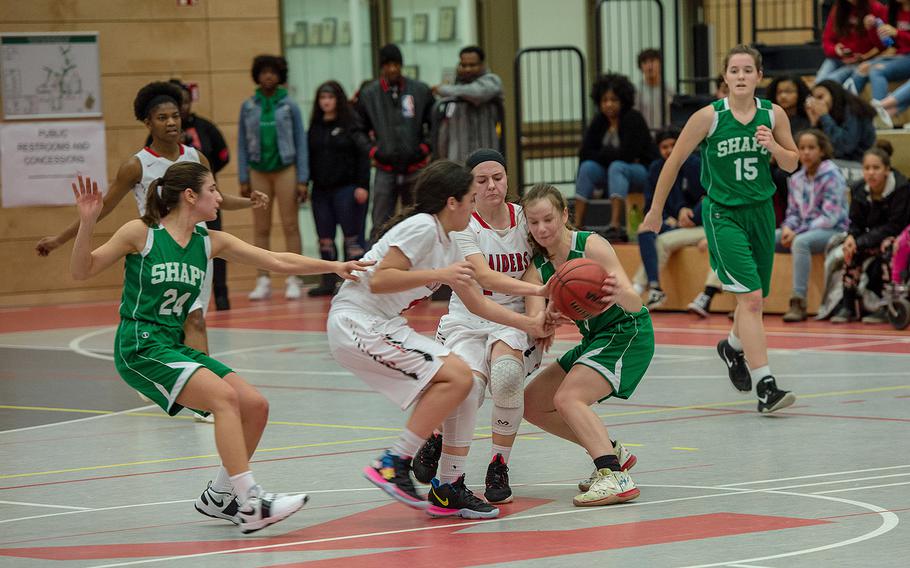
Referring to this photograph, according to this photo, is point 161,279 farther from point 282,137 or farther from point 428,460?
point 282,137

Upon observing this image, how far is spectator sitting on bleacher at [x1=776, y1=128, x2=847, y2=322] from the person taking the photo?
38.8 feet

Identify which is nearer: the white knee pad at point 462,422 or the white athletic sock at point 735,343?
the white knee pad at point 462,422

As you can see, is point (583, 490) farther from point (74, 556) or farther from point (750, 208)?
point (750, 208)

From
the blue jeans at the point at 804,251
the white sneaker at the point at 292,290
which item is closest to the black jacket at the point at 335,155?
the white sneaker at the point at 292,290

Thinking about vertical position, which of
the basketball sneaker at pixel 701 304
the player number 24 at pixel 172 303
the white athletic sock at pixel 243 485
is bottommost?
the basketball sneaker at pixel 701 304

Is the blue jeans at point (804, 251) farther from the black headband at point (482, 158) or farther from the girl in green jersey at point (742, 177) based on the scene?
the black headband at point (482, 158)

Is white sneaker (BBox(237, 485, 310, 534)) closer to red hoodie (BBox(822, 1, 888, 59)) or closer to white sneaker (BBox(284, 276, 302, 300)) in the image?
white sneaker (BBox(284, 276, 302, 300))

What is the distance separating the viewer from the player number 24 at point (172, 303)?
568 centimetres

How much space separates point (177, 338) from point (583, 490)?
177 cm

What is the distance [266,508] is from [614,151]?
9.00 meters

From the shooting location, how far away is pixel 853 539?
4883mm

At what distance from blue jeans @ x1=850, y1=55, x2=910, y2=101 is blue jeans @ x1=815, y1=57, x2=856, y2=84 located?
0.13m

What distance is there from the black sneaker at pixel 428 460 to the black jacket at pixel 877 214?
606 cm

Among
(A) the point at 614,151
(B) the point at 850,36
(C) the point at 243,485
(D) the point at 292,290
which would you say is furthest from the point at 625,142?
(C) the point at 243,485
